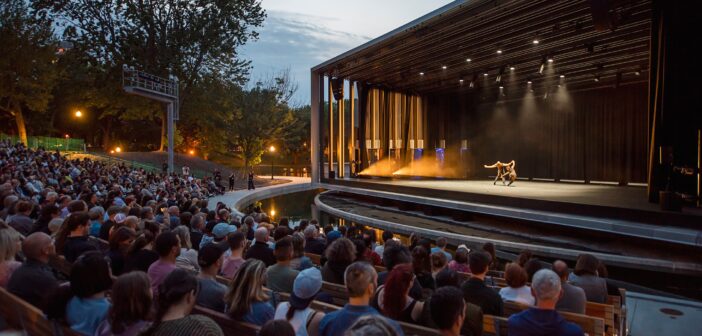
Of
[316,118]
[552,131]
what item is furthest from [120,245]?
[552,131]

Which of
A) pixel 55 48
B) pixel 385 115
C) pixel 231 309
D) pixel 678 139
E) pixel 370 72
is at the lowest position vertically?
pixel 231 309

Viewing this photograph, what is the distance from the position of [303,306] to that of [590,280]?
296 cm

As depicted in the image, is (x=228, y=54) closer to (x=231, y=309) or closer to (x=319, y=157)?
(x=319, y=157)

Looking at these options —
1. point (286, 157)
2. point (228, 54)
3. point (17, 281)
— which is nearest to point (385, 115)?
point (228, 54)

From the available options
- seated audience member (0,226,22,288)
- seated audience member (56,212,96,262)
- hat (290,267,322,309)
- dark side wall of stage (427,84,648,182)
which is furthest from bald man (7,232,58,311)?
dark side wall of stage (427,84,648,182)

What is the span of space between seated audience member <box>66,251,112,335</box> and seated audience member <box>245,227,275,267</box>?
2.20 metres

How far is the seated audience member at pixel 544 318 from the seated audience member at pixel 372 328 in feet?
4.86

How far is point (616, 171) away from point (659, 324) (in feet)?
56.5

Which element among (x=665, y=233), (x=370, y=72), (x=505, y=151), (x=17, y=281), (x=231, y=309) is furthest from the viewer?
(x=505, y=151)

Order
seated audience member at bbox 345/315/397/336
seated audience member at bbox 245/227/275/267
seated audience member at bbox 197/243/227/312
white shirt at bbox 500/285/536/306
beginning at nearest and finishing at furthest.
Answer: seated audience member at bbox 345/315/397/336 → seated audience member at bbox 197/243/227/312 → white shirt at bbox 500/285/536/306 → seated audience member at bbox 245/227/275/267

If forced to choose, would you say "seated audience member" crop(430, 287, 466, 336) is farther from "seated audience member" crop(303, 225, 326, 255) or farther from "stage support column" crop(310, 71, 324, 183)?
"stage support column" crop(310, 71, 324, 183)

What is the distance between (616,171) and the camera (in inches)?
819

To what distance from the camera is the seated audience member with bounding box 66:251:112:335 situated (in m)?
2.67

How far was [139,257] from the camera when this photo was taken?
4098mm
